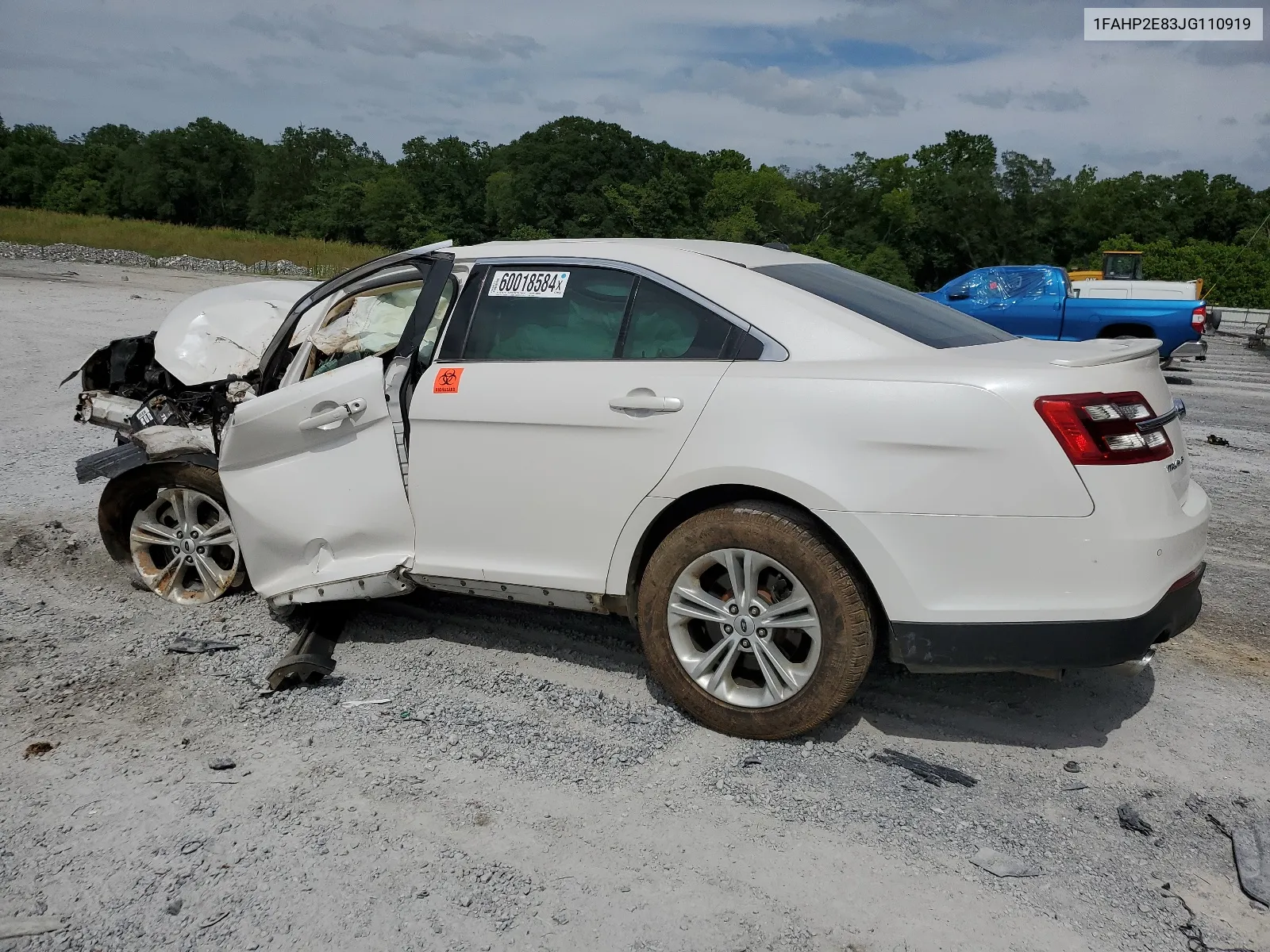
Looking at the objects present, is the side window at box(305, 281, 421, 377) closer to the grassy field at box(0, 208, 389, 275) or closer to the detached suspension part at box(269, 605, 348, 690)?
the detached suspension part at box(269, 605, 348, 690)

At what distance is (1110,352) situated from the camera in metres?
3.42

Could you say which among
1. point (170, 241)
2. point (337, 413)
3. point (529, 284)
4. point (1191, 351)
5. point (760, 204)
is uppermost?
point (760, 204)

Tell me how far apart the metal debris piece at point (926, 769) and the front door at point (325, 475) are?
2.11 metres

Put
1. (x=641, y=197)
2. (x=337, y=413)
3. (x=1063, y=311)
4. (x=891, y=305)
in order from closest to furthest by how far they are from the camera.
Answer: (x=891, y=305)
(x=337, y=413)
(x=1063, y=311)
(x=641, y=197)

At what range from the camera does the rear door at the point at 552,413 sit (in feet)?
12.0

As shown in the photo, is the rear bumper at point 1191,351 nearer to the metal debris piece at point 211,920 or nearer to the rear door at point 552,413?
the rear door at point 552,413

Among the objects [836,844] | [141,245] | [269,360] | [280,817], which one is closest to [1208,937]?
[836,844]

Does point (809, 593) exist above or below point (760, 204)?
below

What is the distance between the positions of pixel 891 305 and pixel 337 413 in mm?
2370

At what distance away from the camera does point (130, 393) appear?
18.5 ft

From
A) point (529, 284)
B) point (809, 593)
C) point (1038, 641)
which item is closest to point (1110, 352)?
point (1038, 641)

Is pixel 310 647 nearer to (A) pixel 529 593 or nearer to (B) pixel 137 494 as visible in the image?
(A) pixel 529 593

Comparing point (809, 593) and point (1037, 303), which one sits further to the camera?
point (1037, 303)

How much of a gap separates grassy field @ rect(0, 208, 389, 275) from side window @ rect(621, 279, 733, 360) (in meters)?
32.3
